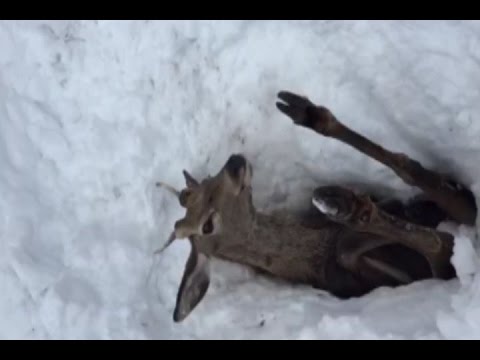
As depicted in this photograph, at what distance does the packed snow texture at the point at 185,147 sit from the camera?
2.85 m

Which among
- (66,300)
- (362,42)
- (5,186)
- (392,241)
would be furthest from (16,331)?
(362,42)

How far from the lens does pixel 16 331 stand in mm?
3146

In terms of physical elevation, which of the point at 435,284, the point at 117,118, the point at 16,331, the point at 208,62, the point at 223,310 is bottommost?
the point at 16,331

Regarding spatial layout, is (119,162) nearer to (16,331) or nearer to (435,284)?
(16,331)

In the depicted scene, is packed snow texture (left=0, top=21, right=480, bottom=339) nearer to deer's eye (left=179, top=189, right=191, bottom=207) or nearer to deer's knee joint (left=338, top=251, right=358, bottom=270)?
deer's knee joint (left=338, top=251, right=358, bottom=270)

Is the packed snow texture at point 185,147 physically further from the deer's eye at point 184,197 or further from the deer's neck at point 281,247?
the deer's eye at point 184,197

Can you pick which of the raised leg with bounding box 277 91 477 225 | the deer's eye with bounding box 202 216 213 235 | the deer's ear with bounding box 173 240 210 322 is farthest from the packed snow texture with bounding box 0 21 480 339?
the deer's eye with bounding box 202 216 213 235

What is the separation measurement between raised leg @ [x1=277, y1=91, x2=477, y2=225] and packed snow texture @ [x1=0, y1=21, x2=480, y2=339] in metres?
0.05

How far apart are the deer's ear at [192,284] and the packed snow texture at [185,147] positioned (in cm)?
19

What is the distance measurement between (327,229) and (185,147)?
53cm

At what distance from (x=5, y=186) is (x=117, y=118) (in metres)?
0.47

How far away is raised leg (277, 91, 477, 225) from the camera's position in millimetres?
2578

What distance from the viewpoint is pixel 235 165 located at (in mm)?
2619

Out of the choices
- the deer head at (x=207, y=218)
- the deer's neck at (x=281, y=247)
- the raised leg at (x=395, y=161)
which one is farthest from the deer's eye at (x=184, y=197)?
the raised leg at (x=395, y=161)
